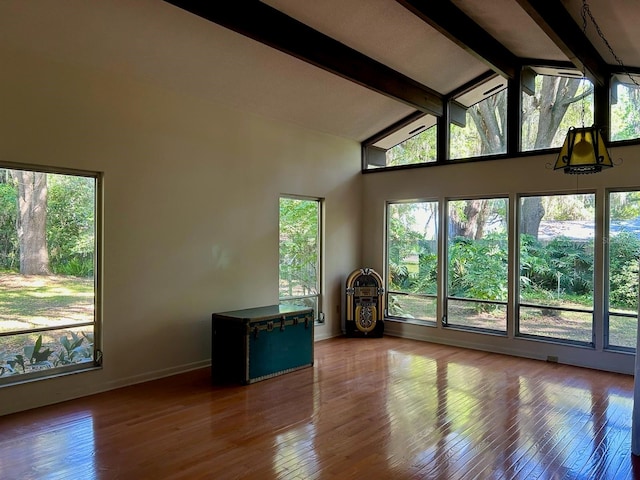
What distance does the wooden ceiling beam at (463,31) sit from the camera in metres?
4.19

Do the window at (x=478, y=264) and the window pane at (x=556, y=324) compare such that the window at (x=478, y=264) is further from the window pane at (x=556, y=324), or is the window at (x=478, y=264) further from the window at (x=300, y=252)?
the window at (x=300, y=252)

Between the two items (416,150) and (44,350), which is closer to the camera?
(44,350)

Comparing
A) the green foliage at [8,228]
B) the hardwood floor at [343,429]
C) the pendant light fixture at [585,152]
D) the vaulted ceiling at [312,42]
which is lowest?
the hardwood floor at [343,429]

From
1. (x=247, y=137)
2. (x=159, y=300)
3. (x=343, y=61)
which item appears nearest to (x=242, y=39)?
(x=343, y=61)

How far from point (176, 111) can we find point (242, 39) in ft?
3.82

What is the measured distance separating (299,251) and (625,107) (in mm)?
4405

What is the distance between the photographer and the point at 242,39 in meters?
4.59

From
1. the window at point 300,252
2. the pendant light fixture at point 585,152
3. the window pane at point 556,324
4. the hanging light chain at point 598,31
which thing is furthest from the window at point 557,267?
the window at point 300,252

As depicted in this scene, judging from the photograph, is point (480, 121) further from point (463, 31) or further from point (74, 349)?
point (74, 349)

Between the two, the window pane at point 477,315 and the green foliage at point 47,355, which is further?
the window pane at point 477,315

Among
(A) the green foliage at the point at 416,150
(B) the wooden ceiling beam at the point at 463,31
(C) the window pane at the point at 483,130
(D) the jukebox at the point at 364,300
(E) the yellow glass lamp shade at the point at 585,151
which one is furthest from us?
(D) the jukebox at the point at 364,300

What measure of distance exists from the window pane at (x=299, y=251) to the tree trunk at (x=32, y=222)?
293 cm

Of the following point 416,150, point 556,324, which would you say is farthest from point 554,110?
point 556,324

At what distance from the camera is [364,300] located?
7230mm
